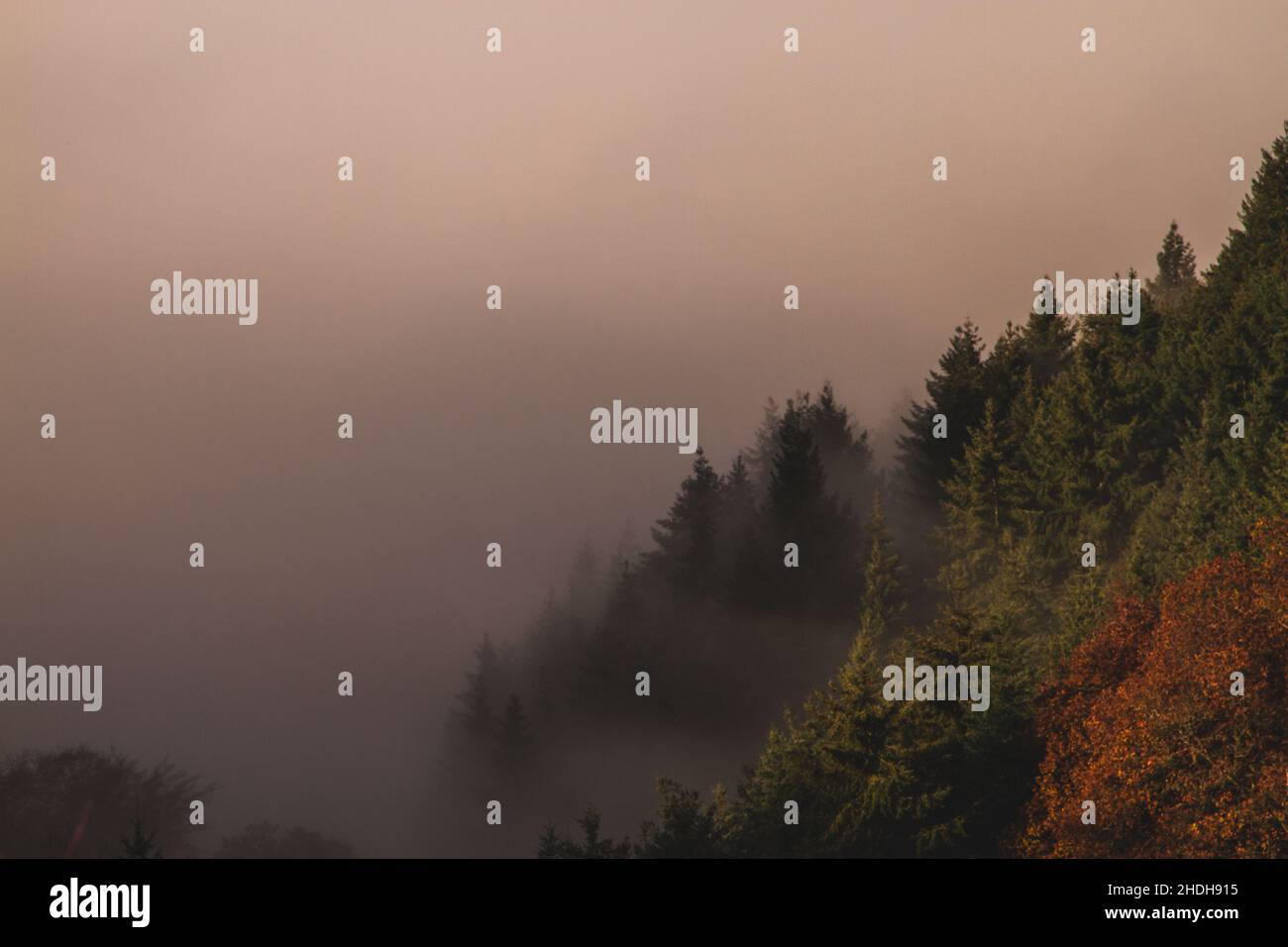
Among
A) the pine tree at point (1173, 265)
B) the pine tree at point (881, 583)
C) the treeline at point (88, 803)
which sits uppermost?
the pine tree at point (1173, 265)

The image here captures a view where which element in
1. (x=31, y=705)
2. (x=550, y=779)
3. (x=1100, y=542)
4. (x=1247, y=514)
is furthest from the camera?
(x=31, y=705)

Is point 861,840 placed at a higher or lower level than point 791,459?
lower

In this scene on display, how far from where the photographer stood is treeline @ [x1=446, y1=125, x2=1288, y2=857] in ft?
169

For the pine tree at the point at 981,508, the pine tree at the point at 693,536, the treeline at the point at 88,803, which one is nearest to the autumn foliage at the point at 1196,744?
the pine tree at the point at 981,508

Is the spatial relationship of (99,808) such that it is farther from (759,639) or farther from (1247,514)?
(1247,514)

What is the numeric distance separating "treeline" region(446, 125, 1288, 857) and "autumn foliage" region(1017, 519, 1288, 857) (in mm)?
108

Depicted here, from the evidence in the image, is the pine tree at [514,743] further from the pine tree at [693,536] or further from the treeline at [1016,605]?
the pine tree at [693,536]

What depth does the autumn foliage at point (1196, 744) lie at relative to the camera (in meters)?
49.2

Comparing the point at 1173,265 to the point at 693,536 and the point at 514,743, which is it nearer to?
the point at 693,536

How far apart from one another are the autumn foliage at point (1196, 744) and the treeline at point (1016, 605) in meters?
0.11

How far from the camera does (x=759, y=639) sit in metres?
104

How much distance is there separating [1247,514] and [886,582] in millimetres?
33411
